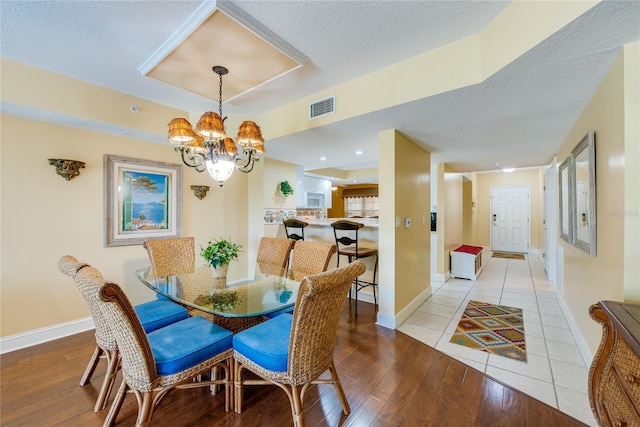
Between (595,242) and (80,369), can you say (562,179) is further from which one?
(80,369)

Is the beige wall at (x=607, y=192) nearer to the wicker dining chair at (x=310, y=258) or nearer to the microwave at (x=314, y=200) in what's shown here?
the wicker dining chair at (x=310, y=258)

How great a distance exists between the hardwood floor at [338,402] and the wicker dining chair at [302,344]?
0.17 m

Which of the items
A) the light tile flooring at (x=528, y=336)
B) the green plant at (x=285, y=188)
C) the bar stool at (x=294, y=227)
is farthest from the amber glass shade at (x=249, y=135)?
the light tile flooring at (x=528, y=336)

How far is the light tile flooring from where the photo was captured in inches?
73.5

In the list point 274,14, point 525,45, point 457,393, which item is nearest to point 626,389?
point 457,393

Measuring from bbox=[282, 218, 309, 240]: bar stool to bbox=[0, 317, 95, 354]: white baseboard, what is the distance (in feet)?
8.28

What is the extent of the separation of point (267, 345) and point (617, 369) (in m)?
1.64

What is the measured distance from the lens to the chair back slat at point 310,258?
7.82ft

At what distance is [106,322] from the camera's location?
1.47m

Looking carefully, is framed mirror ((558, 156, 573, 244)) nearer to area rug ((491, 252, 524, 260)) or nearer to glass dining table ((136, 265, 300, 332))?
glass dining table ((136, 265, 300, 332))

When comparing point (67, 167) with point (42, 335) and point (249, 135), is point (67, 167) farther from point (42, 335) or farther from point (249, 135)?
point (249, 135)

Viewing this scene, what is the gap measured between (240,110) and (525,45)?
2.74 metres

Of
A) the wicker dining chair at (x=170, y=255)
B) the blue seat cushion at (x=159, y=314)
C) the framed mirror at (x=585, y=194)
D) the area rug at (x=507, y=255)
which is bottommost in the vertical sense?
the area rug at (x=507, y=255)

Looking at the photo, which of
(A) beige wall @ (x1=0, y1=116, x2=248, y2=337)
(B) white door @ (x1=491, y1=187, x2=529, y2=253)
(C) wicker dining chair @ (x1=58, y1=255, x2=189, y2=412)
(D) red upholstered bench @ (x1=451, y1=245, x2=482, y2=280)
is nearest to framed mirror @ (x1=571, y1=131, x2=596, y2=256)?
(D) red upholstered bench @ (x1=451, y1=245, x2=482, y2=280)
